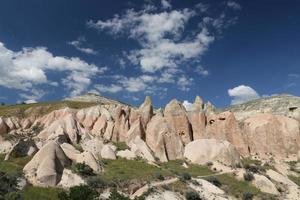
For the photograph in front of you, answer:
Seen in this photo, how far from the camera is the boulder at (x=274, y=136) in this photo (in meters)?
96.5

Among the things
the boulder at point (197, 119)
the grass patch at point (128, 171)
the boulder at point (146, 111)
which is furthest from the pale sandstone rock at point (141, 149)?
the boulder at point (197, 119)

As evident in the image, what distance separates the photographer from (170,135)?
93188 millimetres

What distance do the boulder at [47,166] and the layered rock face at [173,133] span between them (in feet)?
38.9

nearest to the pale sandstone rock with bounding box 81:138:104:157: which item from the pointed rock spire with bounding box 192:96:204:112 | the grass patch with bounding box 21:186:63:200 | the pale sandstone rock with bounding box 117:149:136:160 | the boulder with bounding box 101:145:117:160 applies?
the boulder with bounding box 101:145:117:160

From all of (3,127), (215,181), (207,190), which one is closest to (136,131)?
(215,181)

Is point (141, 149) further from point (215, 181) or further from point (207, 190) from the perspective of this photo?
point (207, 190)

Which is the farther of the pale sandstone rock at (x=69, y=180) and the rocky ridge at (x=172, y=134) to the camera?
the rocky ridge at (x=172, y=134)

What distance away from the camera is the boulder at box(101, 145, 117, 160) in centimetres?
8138

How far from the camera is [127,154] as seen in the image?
8325cm

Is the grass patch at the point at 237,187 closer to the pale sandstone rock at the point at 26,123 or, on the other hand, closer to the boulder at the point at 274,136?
the boulder at the point at 274,136

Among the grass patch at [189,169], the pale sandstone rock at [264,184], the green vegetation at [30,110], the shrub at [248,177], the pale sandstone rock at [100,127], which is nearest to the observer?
the pale sandstone rock at [264,184]

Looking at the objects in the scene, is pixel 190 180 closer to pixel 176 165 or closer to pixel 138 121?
pixel 176 165

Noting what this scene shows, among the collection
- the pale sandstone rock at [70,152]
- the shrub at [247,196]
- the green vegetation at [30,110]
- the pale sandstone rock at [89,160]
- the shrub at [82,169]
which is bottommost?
the shrub at [247,196]

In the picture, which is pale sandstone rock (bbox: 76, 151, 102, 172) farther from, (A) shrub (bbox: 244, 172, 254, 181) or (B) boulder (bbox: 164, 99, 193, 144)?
(B) boulder (bbox: 164, 99, 193, 144)
